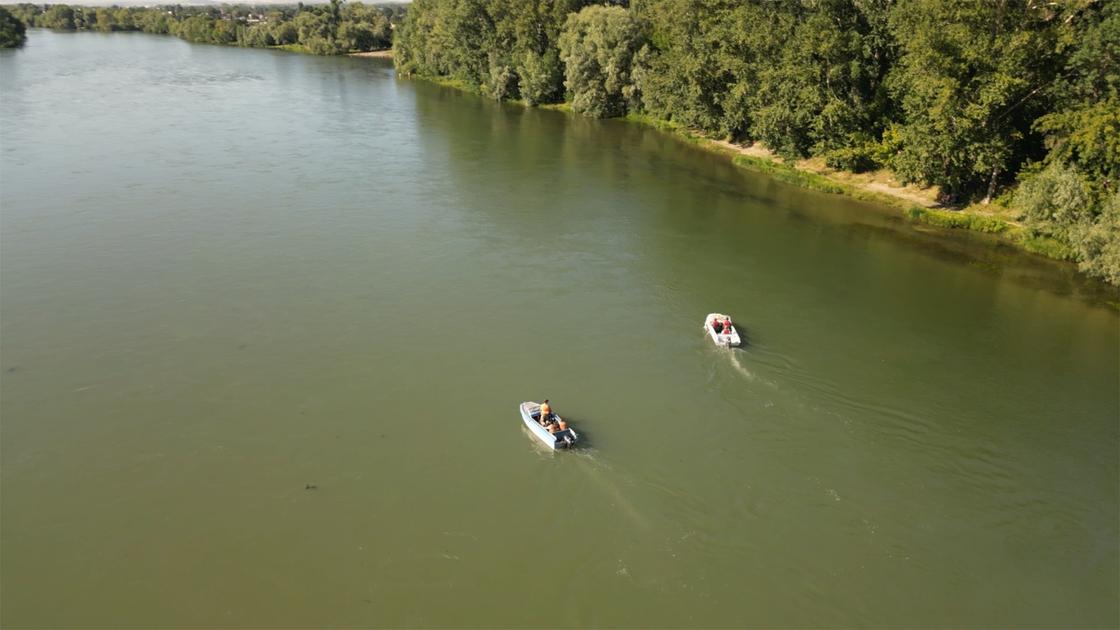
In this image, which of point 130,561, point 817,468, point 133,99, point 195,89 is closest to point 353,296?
point 130,561

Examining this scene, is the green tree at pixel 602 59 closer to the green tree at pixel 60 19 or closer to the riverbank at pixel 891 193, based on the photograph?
the riverbank at pixel 891 193

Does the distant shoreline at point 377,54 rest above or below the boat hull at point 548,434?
above

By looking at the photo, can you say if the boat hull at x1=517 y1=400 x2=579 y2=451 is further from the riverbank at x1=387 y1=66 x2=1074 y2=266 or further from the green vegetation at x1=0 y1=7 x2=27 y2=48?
the green vegetation at x1=0 y1=7 x2=27 y2=48

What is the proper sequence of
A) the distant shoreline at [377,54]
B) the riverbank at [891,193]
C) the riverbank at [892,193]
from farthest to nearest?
the distant shoreline at [377,54] → the riverbank at [892,193] → the riverbank at [891,193]

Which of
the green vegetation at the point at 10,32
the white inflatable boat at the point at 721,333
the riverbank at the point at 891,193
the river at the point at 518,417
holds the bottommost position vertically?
the river at the point at 518,417

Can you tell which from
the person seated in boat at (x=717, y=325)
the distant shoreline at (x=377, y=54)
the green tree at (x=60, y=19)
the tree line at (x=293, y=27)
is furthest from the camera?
the green tree at (x=60, y=19)

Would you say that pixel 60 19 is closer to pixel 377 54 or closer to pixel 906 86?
pixel 377 54

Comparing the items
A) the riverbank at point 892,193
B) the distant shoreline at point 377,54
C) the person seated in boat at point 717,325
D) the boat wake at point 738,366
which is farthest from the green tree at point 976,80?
the distant shoreline at point 377,54
